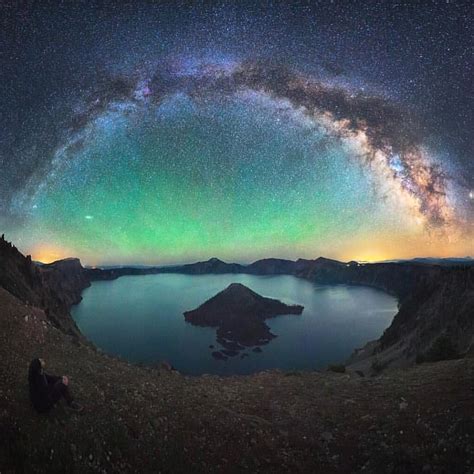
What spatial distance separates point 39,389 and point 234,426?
745cm

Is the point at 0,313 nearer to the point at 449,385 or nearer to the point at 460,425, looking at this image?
the point at 460,425

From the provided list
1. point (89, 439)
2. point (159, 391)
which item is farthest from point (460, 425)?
point (159, 391)

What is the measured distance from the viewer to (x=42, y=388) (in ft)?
32.4

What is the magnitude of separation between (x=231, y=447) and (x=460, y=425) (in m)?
7.94

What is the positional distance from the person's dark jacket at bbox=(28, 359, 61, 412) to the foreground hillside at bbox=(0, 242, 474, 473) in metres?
0.29

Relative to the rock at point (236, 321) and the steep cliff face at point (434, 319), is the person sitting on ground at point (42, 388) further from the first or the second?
the rock at point (236, 321)

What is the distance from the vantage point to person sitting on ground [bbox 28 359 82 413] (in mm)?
9742

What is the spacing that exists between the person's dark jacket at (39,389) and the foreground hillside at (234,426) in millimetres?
289

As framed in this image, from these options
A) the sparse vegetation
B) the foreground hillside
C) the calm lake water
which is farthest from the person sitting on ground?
the calm lake water

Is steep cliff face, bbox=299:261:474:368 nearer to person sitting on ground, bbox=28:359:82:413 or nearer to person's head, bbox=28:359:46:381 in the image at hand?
person sitting on ground, bbox=28:359:82:413

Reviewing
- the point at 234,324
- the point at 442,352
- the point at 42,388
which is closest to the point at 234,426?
the point at 42,388

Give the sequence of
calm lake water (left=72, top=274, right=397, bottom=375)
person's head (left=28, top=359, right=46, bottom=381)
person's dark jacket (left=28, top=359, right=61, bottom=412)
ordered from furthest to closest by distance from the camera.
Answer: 1. calm lake water (left=72, top=274, right=397, bottom=375)
2. person's head (left=28, top=359, right=46, bottom=381)
3. person's dark jacket (left=28, top=359, right=61, bottom=412)

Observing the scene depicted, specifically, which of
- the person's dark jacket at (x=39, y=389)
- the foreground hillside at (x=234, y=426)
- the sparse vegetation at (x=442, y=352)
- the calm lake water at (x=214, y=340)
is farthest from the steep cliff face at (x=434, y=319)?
the person's dark jacket at (x=39, y=389)

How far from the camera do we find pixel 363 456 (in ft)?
35.7
